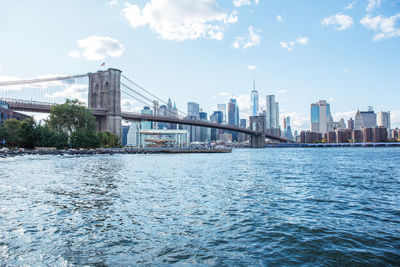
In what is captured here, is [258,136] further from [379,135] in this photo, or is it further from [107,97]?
[379,135]

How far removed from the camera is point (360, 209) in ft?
32.4

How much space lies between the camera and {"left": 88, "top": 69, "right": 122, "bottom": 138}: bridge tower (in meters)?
77.2

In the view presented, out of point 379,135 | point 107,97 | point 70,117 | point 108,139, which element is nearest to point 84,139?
point 70,117

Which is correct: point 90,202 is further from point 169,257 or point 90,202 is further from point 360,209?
point 360,209

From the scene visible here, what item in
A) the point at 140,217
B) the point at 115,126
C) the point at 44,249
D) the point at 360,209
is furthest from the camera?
the point at 115,126

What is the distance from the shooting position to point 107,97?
8019 cm

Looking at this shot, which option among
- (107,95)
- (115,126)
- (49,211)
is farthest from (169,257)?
(107,95)

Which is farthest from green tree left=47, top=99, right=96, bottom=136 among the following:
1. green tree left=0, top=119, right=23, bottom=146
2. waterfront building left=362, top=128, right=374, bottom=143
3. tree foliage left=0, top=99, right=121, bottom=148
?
waterfront building left=362, top=128, right=374, bottom=143

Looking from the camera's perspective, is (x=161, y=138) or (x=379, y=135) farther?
(x=379, y=135)

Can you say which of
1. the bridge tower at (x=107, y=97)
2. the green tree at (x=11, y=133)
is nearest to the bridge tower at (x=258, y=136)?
the bridge tower at (x=107, y=97)

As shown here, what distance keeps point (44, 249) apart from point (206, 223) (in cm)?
388

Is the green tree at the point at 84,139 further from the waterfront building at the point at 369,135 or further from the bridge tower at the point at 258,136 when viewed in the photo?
the waterfront building at the point at 369,135

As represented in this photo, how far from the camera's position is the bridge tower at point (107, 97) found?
77.2m

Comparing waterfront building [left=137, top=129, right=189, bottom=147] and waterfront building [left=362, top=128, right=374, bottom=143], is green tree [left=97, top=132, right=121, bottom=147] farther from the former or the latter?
waterfront building [left=362, top=128, right=374, bottom=143]
